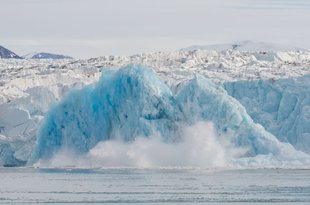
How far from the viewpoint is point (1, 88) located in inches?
3718

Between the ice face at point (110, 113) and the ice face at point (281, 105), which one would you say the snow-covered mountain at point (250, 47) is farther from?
the ice face at point (110, 113)

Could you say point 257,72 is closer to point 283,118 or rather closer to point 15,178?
point 283,118

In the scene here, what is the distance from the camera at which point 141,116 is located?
70875 millimetres

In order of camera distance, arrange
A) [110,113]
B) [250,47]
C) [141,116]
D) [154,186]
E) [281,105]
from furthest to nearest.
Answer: [250,47]
[281,105]
[110,113]
[141,116]
[154,186]

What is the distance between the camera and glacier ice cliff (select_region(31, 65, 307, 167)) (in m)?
71.0

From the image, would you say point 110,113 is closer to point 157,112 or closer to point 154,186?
point 157,112

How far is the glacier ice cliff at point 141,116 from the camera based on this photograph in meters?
71.0

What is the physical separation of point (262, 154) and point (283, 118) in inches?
386

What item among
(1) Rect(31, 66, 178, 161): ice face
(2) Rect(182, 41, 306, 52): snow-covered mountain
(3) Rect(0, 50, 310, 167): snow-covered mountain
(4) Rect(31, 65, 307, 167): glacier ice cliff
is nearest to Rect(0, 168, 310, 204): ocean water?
(4) Rect(31, 65, 307, 167): glacier ice cliff

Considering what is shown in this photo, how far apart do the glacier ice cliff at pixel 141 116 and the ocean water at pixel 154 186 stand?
1818 mm

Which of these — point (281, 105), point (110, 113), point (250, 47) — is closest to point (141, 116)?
point (110, 113)

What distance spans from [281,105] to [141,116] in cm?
1394

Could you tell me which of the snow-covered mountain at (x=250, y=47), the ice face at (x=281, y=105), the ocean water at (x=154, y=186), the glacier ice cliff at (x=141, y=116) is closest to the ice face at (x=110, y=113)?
the glacier ice cliff at (x=141, y=116)

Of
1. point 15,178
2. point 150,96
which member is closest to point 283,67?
point 150,96
